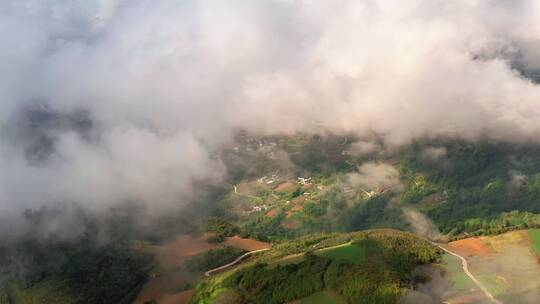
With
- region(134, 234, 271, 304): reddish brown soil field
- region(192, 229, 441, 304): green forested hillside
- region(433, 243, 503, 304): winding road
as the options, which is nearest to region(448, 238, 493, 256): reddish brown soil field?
region(433, 243, 503, 304): winding road

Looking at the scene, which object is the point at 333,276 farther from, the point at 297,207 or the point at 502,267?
the point at 297,207

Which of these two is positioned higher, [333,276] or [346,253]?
[346,253]

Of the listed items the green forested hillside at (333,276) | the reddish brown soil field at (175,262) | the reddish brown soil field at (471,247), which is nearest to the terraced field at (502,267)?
the reddish brown soil field at (471,247)

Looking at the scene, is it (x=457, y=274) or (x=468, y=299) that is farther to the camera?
(x=457, y=274)

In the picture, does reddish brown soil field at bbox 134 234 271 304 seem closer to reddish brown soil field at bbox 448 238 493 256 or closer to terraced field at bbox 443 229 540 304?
reddish brown soil field at bbox 448 238 493 256

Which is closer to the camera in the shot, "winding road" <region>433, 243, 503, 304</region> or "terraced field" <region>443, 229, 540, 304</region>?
"winding road" <region>433, 243, 503, 304</region>

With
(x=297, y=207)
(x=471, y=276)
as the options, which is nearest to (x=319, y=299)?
(x=471, y=276)

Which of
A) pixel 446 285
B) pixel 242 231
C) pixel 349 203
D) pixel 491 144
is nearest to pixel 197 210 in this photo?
pixel 242 231

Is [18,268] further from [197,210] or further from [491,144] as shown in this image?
[491,144]

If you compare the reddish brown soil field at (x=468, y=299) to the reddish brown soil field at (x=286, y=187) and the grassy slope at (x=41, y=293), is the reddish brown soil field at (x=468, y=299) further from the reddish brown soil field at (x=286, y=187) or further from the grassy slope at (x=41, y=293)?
the reddish brown soil field at (x=286, y=187)
